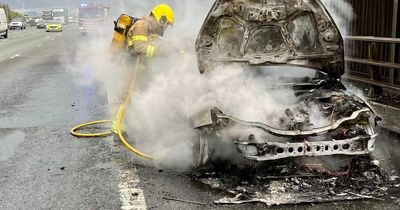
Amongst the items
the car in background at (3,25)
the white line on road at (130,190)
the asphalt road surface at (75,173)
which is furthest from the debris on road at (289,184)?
the car in background at (3,25)

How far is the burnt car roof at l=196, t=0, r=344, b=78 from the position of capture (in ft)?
17.5

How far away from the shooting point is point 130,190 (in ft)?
15.1

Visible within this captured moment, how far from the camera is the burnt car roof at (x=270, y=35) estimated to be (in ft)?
17.5

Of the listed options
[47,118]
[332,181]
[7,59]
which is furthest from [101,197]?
[7,59]

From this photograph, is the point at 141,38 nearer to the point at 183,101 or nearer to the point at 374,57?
the point at 183,101

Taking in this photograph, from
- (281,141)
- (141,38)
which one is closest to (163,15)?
(141,38)

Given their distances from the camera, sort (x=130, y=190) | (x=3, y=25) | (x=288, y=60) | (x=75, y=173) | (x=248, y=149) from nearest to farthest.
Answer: (x=248, y=149) < (x=130, y=190) < (x=75, y=173) < (x=288, y=60) < (x=3, y=25)

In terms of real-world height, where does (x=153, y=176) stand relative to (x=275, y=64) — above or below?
→ below

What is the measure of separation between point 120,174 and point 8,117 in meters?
4.06

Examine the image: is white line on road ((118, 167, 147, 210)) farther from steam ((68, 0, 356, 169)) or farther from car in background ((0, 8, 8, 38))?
car in background ((0, 8, 8, 38))

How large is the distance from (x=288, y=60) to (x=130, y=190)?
2.16 metres

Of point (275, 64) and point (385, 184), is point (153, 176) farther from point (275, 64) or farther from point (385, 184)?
point (385, 184)

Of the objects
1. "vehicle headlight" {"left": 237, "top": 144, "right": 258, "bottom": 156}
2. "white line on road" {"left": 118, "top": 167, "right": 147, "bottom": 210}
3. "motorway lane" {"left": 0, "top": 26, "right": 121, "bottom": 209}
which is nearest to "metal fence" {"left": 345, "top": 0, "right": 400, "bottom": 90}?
"vehicle headlight" {"left": 237, "top": 144, "right": 258, "bottom": 156}

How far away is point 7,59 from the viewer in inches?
787
